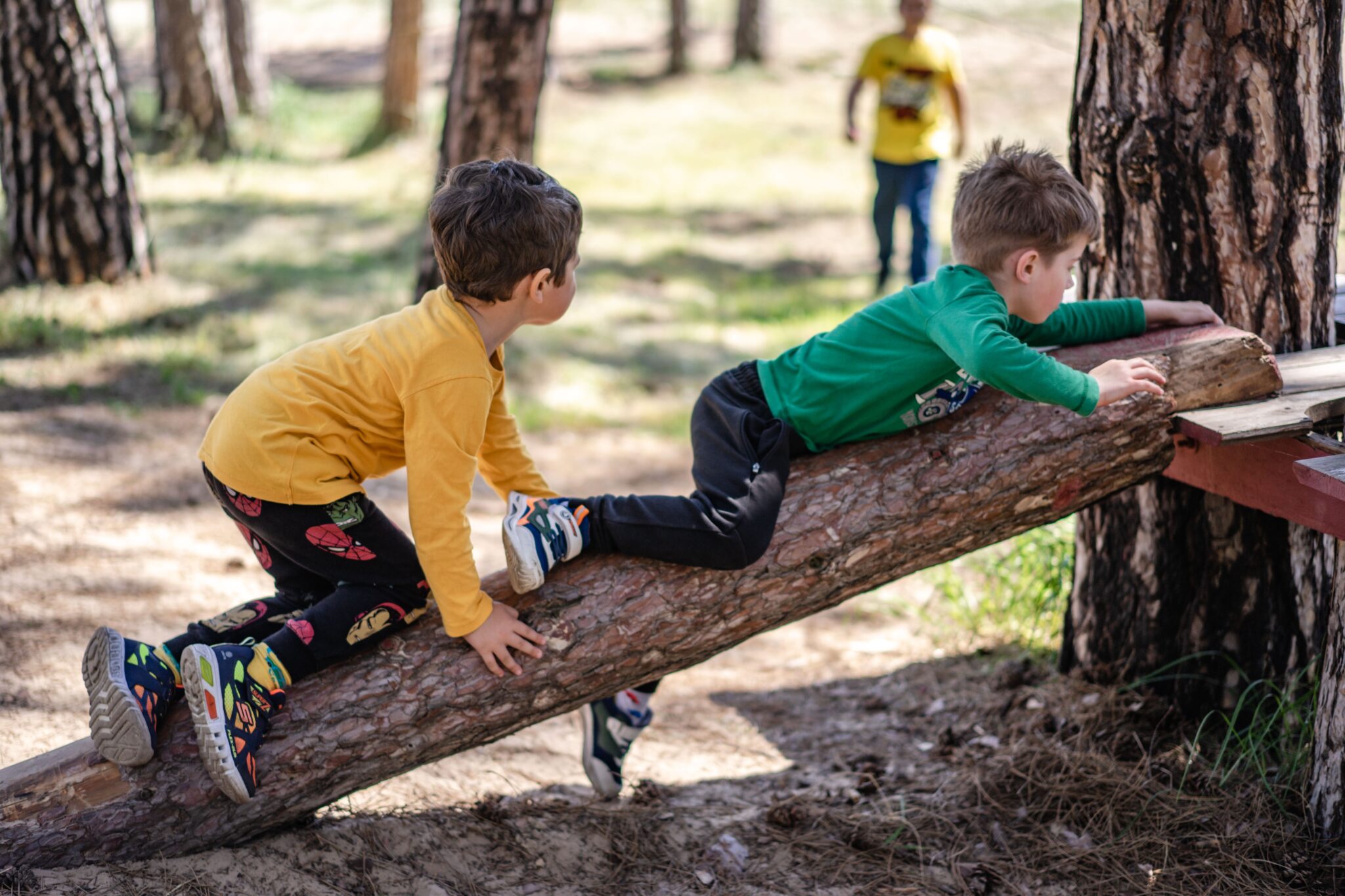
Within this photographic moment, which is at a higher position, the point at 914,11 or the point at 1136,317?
the point at 914,11

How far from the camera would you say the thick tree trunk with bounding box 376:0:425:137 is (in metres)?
12.1

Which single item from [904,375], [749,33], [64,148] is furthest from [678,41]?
[904,375]

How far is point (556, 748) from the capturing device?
157 inches

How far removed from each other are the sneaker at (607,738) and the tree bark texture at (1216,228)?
1.71 m

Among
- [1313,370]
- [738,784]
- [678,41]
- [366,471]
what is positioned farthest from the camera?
[678,41]

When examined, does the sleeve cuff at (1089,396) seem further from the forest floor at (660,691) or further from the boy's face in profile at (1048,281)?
the forest floor at (660,691)

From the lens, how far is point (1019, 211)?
301 centimetres

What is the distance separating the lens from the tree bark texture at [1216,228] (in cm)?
321

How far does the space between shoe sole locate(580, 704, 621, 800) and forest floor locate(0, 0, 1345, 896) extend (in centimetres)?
7

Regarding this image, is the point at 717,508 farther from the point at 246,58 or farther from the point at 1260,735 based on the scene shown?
the point at 246,58

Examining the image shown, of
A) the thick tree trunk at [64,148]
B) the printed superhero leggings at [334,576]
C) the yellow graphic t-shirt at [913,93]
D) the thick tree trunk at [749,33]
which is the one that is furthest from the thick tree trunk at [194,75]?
the printed superhero leggings at [334,576]

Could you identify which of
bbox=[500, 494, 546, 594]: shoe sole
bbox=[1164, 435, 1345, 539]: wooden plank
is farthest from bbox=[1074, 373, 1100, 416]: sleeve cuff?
bbox=[500, 494, 546, 594]: shoe sole

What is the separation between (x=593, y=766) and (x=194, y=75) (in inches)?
394

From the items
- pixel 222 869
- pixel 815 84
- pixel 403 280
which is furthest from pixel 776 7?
pixel 222 869
